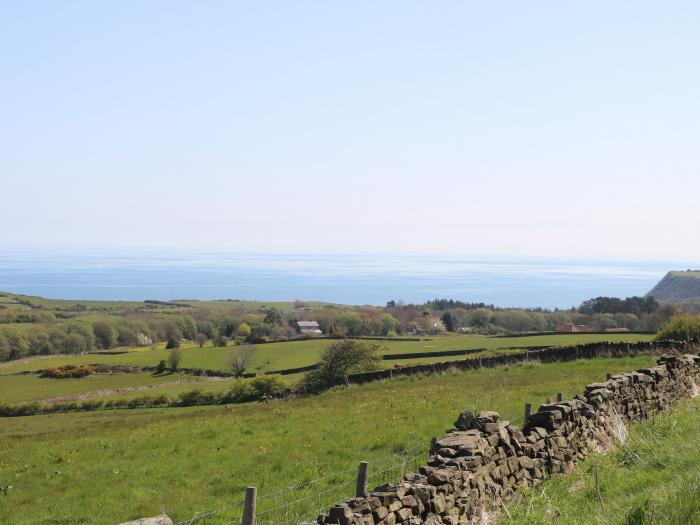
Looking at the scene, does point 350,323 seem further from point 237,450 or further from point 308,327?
point 237,450

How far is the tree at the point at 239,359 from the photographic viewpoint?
78.3m

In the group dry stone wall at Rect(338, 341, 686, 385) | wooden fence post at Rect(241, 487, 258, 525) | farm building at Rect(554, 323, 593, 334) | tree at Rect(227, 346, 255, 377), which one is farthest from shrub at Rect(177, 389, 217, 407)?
farm building at Rect(554, 323, 593, 334)

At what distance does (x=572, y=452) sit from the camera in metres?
12.4

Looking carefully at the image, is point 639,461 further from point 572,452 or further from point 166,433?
point 166,433

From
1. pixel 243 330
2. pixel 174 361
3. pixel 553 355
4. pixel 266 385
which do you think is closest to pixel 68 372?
pixel 174 361

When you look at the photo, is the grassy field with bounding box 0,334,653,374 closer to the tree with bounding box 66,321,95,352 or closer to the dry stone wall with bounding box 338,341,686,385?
the dry stone wall with bounding box 338,341,686,385

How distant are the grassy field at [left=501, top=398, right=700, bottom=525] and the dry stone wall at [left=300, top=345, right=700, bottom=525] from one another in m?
0.36

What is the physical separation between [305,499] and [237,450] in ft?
27.0

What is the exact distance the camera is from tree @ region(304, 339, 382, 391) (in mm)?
48159

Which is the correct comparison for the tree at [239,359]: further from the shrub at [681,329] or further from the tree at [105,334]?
the tree at [105,334]

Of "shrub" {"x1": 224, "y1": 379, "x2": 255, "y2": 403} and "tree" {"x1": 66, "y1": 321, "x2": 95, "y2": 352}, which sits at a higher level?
"shrub" {"x1": 224, "y1": 379, "x2": 255, "y2": 403}

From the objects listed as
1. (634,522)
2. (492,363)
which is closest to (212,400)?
(492,363)

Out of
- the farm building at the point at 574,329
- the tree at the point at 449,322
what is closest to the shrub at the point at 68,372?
the farm building at the point at 574,329

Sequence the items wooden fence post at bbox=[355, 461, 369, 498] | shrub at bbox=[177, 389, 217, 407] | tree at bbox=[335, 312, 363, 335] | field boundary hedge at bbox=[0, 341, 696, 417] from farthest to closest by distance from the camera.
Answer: tree at bbox=[335, 312, 363, 335] → shrub at bbox=[177, 389, 217, 407] → field boundary hedge at bbox=[0, 341, 696, 417] → wooden fence post at bbox=[355, 461, 369, 498]
